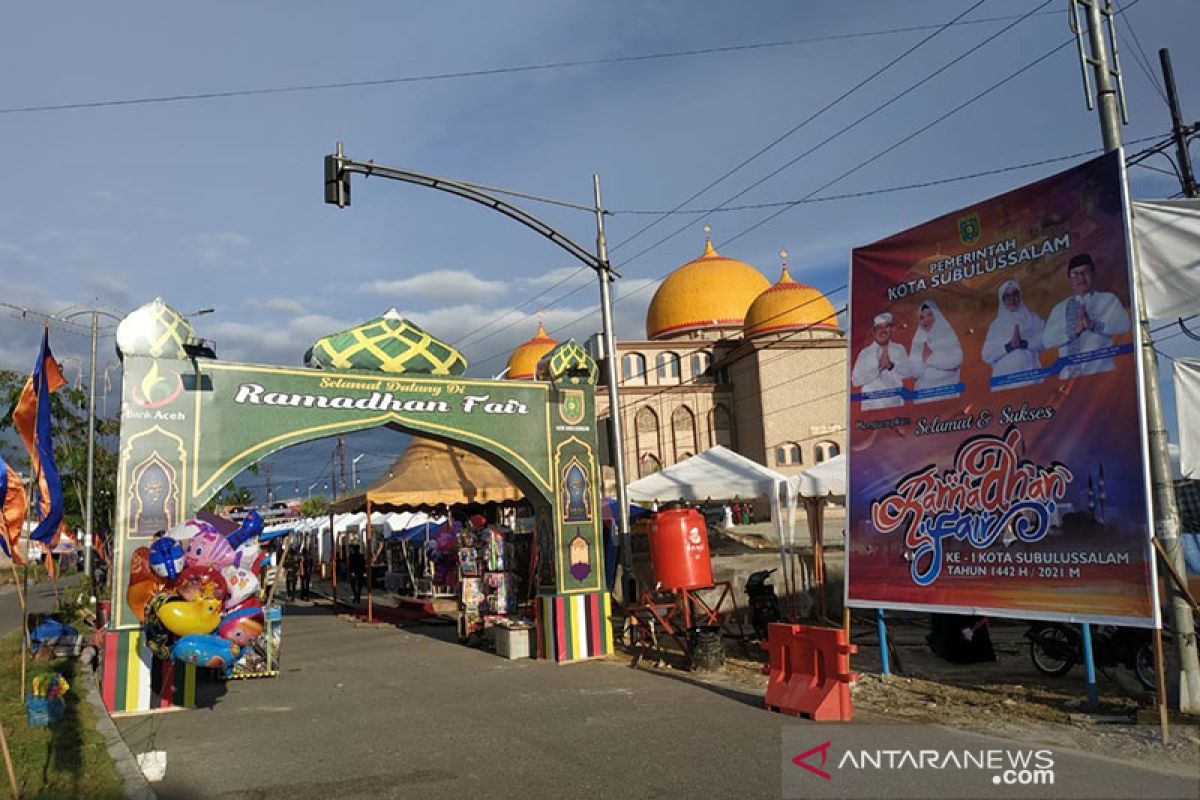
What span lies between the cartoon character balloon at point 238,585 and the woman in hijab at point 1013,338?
7.82 metres

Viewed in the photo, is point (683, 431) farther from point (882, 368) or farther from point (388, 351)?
point (882, 368)

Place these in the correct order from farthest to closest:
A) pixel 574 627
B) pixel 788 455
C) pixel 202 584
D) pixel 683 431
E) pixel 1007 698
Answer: pixel 683 431, pixel 788 455, pixel 574 627, pixel 1007 698, pixel 202 584

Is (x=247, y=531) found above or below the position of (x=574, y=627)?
above

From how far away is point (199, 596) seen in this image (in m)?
8.79

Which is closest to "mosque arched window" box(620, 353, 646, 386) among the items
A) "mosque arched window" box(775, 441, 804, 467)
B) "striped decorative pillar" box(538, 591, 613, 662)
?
"mosque arched window" box(775, 441, 804, 467)

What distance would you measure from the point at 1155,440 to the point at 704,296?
42257 mm

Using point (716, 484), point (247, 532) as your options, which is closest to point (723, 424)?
point (716, 484)

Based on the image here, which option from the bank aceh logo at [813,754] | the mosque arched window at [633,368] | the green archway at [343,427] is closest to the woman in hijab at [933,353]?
the bank aceh logo at [813,754]

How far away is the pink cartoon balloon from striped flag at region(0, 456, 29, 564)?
175 cm

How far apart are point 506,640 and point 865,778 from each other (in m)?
8.23

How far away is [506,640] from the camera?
13906mm

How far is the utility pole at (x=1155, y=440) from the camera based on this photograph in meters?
8.00

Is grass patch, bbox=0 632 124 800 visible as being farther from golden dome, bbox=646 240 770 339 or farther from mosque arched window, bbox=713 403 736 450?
golden dome, bbox=646 240 770 339

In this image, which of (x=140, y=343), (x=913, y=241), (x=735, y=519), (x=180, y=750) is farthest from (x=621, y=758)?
(x=735, y=519)
